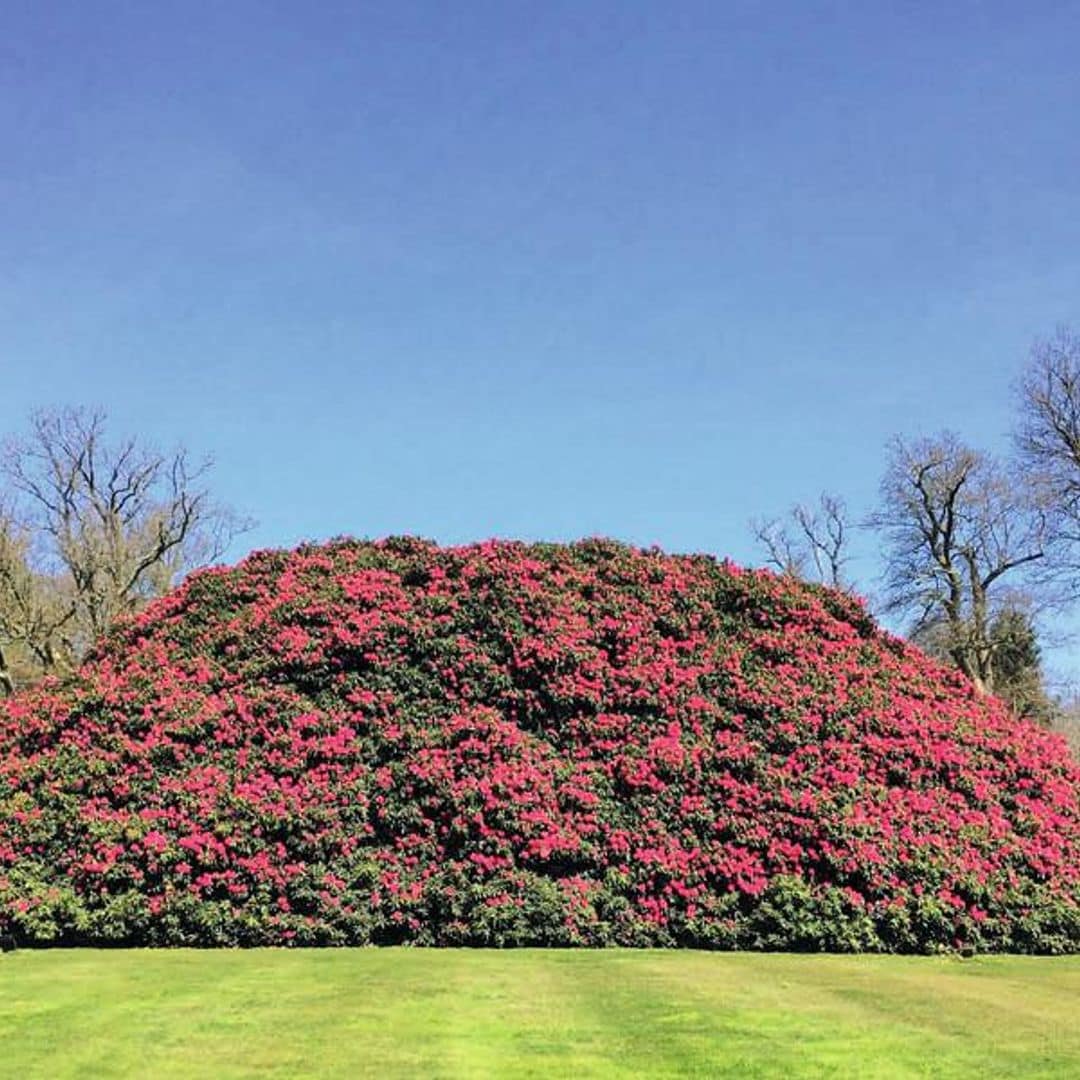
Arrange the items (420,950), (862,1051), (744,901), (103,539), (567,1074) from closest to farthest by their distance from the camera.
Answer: (567,1074) < (862,1051) < (420,950) < (744,901) < (103,539)

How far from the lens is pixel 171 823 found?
1228 cm

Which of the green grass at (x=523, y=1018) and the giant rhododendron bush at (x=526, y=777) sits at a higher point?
the giant rhododendron bush at (x=526, y=777)

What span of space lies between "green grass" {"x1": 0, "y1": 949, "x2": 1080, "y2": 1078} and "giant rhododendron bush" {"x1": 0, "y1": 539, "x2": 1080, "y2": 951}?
4.35ft

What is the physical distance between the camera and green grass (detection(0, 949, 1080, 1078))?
6277 millimetres

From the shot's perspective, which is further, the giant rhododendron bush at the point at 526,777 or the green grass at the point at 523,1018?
the giant rhododendron bush at the point at 526,777

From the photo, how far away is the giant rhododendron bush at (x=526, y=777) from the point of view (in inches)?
463

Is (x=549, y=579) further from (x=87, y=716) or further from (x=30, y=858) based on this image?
(x=30, y=858)

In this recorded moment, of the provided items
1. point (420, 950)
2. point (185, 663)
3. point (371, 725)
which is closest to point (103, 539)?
point (185, 663)

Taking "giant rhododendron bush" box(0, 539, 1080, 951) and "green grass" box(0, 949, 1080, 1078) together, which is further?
"giant rhododendron bush" box(0, 539, 1080, 951)

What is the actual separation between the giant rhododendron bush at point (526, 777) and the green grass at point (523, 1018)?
4.35ft

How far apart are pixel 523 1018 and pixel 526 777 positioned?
5.41 metres

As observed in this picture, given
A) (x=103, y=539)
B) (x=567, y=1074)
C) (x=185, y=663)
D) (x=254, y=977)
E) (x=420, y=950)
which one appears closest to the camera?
(x=567, y=1074)

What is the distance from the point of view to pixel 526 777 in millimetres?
12727

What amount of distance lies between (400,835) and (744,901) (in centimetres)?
406
